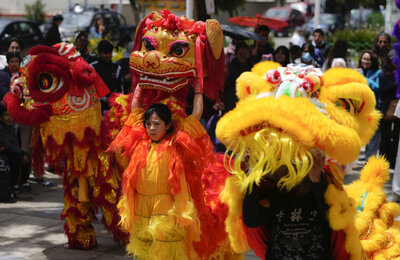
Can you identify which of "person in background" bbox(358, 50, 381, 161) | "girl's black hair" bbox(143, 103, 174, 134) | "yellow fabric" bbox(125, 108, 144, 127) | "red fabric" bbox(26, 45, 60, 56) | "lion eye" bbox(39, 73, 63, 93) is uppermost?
"red fabric" bbox(26, 45, 60, 56)

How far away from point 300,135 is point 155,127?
144 centimetres

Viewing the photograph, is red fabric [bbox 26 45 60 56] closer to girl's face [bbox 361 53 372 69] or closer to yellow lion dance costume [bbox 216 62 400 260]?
yellow lion dance costume [bbox 216 62 400 260]

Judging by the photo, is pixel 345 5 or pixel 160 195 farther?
pixel 345 5

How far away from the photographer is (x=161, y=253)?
13.6 feet

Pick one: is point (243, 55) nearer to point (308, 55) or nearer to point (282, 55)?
point (282, 55)

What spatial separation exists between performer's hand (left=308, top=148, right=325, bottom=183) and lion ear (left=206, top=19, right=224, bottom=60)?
5.44 ft

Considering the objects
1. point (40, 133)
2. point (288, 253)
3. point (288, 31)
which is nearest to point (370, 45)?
point (288, 31)

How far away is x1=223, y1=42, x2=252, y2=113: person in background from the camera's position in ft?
26.0

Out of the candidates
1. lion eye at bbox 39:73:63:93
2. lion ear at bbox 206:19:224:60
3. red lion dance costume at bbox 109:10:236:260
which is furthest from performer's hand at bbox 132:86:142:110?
lion eye at bbox 39:73:63:93

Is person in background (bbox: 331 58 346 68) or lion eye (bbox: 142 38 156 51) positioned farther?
person in background (bbox: 331 58 346 68)

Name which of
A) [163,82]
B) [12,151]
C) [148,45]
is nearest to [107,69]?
[12,151]

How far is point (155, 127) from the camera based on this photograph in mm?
4258

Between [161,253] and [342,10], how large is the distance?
3640 cm

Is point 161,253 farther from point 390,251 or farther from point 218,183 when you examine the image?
point 390,251
